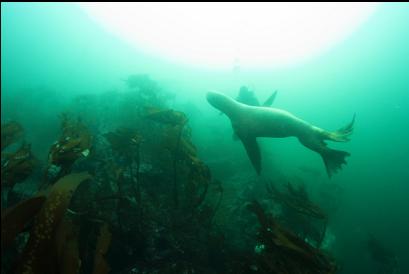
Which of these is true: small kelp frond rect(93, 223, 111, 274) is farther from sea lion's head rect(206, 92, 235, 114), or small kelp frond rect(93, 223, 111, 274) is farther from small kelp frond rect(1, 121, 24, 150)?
sea lion's head rect(206, 92, 235, 114)

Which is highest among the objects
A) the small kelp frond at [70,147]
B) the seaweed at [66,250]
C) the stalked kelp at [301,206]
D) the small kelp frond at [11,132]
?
the small kelp frond at [70,147]

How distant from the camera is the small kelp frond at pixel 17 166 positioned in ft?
9.06

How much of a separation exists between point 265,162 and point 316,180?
17.4 feet

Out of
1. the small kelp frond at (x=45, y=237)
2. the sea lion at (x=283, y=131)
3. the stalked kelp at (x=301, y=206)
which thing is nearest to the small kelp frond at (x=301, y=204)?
the stalked kelp at (x=301, y=206)

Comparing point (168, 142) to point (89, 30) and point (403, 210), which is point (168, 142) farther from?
point (89, 30)

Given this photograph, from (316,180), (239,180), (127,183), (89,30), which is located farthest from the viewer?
(89,30)

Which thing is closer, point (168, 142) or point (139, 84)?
point (168, 142)

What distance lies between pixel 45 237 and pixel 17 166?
1431 millimetres

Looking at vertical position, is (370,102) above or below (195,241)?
below

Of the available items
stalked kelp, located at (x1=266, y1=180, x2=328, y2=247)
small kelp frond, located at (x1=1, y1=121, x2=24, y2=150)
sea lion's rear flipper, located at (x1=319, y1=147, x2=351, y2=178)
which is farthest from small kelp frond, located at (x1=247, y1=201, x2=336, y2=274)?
small kelp frond, located at (x1=1, y1=121, x2=24, y2=150)

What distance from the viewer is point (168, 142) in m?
3.86

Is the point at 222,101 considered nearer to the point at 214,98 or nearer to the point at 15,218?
the point at 214,98

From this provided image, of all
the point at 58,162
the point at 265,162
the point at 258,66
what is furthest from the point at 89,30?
the point at 58,162

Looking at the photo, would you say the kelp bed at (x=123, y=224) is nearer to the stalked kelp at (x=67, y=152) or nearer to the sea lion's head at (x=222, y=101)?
the stalked kelp at (x=67, y=152)
